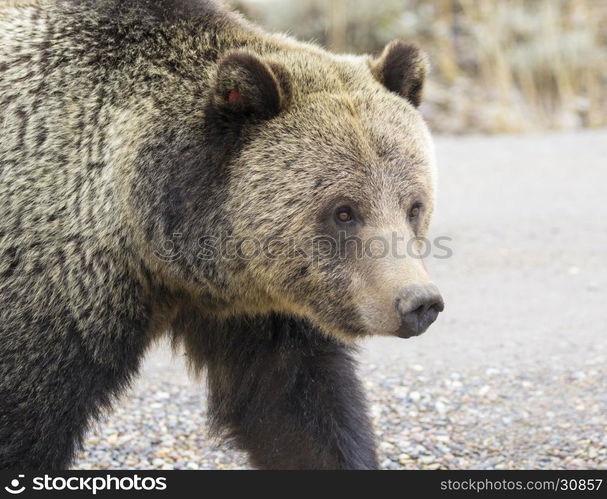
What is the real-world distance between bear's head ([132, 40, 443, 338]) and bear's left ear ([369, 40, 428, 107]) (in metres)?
0.21

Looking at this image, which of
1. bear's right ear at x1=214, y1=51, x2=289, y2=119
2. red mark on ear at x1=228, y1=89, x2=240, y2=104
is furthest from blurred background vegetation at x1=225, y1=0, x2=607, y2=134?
red mark on ear at x1=228, y1=89, x2=240, y2=104

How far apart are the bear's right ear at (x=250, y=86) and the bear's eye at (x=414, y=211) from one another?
75 centimetres

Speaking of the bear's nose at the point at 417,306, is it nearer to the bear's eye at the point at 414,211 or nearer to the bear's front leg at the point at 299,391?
the bear's eye at the point at 414,211

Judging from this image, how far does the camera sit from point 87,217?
4.56 metres

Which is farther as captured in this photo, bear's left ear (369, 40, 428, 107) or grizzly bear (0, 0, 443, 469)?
bear's left ear (369, 40, 428, 107)

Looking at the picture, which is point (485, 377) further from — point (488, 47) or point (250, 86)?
point (488, 47)

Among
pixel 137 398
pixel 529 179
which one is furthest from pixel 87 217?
pixel 529 179

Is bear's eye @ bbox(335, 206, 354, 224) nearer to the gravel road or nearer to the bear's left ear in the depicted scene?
the bear's left ear

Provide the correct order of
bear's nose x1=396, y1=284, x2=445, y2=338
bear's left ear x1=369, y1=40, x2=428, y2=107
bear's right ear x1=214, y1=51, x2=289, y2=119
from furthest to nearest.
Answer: bear's left ear x1=369, y1=40, x2=428, y2=107, bear's right ear x1=214, y1=51, x2=289, y2=119, bear's nose x1=396, y1=284, x2=445, y2=338

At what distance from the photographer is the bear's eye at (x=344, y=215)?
4.50 metres

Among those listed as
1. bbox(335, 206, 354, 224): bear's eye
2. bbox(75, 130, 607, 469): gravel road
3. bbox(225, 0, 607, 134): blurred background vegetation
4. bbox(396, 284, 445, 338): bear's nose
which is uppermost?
bbox(335, 206, 354, 224): bear's eye

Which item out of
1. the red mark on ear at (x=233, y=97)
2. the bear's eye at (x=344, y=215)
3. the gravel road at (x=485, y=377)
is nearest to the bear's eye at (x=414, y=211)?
the bear's eye at (x=344, y=215)

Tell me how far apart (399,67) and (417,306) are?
4.43 ft

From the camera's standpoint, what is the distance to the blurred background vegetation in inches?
619
